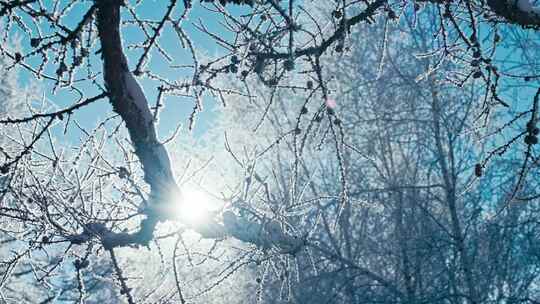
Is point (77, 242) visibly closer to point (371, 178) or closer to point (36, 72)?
point (36, 72)

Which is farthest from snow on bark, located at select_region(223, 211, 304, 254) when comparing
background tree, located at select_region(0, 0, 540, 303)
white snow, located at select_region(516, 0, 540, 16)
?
white snow, located at select_region(516, 0, 540, 16)

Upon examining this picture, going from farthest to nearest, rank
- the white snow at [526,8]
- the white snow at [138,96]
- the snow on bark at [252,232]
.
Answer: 1. the snow on bark at [252,232]
2. the white snow at [138,96]
3. the white snow at [526,8]

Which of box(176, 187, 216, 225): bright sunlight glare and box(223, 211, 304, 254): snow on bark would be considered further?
box(223, 211, 304, 254): snow on bark

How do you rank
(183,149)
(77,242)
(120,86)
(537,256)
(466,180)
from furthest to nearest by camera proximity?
(183,149) → (466,180) → (537,256) → (77,242) → (120,86)

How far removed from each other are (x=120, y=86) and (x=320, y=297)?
5692mm

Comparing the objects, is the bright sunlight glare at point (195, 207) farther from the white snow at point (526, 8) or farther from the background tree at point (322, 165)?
the white snow at point (526, 8)

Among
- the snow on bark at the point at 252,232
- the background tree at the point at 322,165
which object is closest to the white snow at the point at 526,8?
the background tree at the point at 322,165

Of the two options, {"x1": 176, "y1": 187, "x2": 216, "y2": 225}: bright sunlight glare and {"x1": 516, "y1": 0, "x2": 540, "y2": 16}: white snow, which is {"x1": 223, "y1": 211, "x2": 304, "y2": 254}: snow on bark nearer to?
{"x1": 176, "y1": 187, "x2": 216, "y2": 225}: bright sunlight glare

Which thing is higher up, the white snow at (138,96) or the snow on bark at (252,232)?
the white snow at (138,96)

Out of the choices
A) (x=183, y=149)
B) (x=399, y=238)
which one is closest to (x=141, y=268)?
(x=183, y=149)

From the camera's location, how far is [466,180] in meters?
8.61

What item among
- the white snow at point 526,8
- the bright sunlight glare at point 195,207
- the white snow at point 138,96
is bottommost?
the white snow at point 526,8

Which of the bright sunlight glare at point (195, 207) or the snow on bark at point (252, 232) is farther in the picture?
the snow on bark at point (252, 232)

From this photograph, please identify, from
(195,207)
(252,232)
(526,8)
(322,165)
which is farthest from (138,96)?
(322,165)
